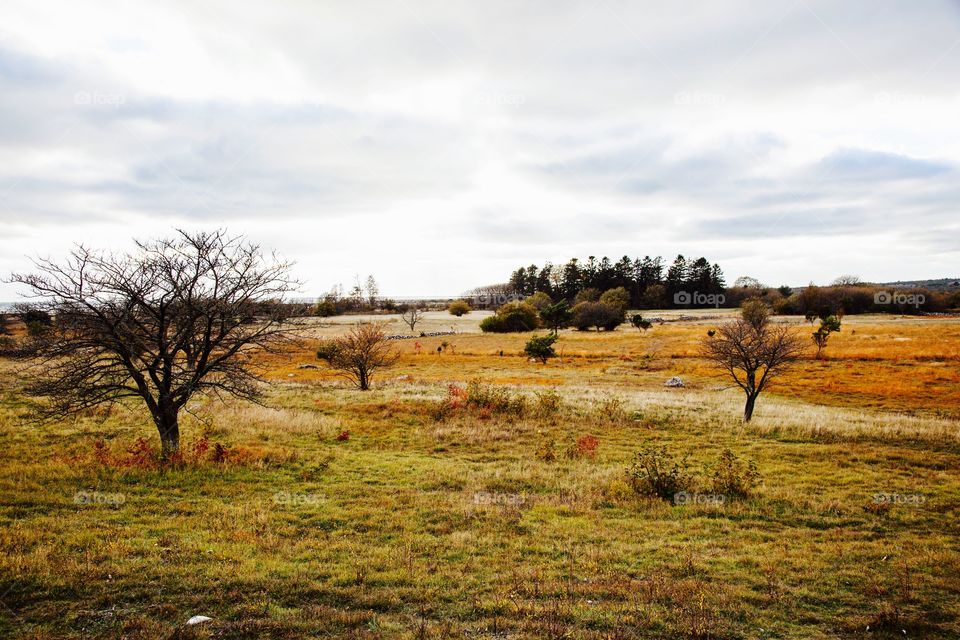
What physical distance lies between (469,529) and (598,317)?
8149 cm

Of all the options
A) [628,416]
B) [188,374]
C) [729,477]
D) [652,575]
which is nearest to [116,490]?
[188,374]

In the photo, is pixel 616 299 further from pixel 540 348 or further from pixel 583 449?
pixel 583 449

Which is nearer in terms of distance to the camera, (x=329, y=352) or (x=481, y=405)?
(x=481, y=405)

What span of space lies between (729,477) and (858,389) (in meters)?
29.3

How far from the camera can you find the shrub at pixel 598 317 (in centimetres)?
8731

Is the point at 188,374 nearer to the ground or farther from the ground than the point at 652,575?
farther from the ground

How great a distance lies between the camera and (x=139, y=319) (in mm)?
12859

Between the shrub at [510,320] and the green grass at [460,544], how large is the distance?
72478 mm

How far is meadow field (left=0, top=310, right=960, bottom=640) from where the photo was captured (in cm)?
646

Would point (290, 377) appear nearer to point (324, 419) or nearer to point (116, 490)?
point (324, 419)

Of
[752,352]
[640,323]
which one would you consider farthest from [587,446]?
[640,323]

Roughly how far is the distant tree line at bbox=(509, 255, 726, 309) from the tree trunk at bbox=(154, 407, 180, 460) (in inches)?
4801

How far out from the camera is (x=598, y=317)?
87812 millimetres

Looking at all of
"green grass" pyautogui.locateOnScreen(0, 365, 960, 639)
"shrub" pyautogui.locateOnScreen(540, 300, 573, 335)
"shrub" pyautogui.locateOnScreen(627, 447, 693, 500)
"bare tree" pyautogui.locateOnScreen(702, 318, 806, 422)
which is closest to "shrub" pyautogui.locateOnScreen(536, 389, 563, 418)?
"green grass" pyautogui.locateOnScreen(0, 365, 960, 639)
